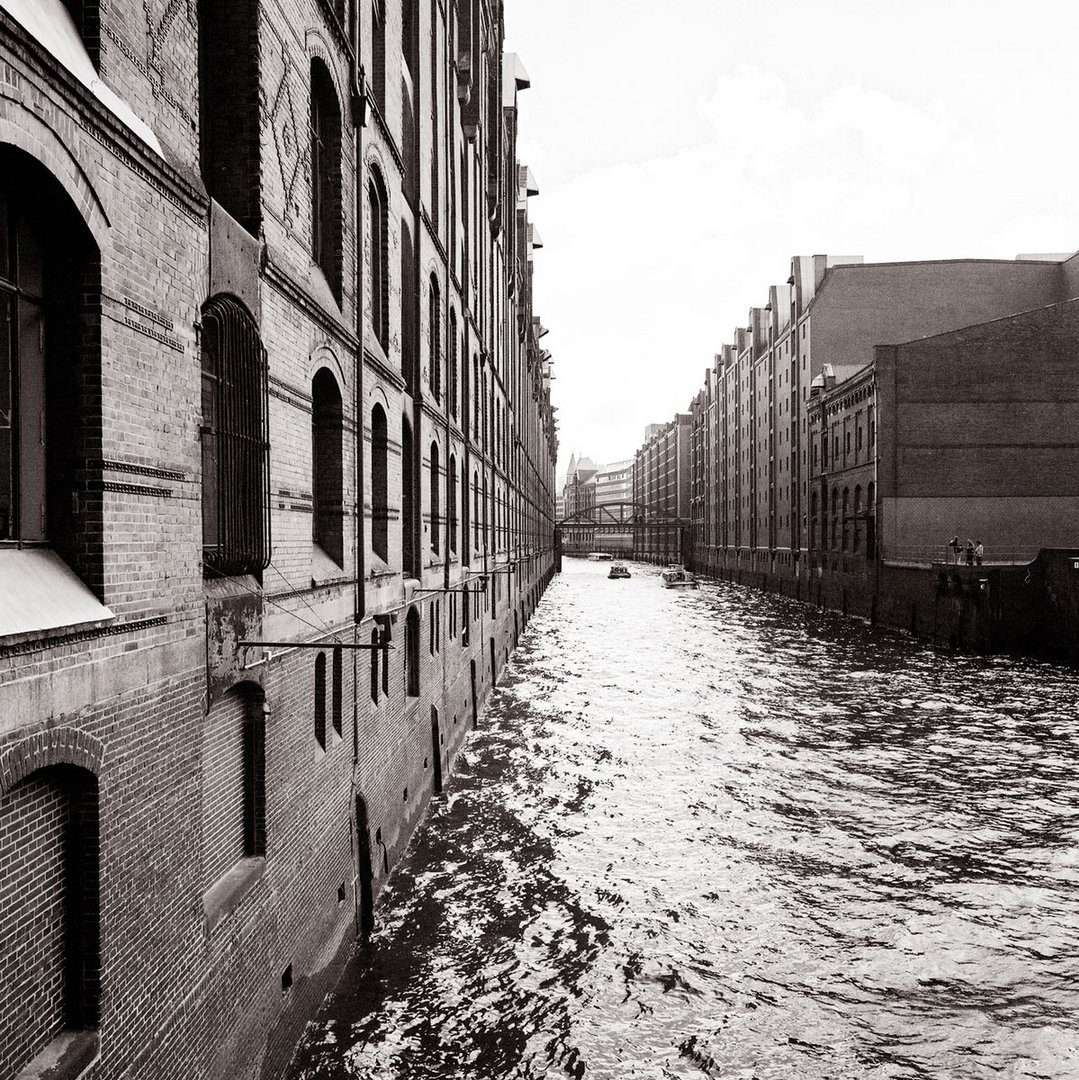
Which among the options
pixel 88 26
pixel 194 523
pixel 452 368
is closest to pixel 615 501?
pixel 452 368

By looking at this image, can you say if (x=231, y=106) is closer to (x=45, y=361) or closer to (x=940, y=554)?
(x=45, y=361)

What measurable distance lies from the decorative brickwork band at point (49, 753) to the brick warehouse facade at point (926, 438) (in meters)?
27.8

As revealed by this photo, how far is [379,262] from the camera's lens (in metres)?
11.0

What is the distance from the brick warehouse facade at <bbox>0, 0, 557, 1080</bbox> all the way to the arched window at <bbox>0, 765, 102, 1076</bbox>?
14mm

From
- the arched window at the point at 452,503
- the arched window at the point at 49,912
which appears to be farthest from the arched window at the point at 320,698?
the arched window at the point at 452,503

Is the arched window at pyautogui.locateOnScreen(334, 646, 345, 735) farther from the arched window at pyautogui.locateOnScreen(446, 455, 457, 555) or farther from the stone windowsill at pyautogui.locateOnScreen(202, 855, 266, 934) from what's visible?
the arched window at pyautogui.locateOnScreen(446, 455, 457, 555)

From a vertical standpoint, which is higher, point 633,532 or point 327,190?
A: point 327,190

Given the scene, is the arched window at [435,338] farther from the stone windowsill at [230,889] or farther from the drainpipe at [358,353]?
the stone windowsill at [230,889]

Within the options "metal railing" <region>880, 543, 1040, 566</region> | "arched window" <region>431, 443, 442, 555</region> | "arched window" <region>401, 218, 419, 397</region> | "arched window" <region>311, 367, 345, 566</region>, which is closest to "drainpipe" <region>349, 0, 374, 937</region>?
"arched window" <region>311, 367, 345, 566</region>

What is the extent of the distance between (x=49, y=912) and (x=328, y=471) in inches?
204

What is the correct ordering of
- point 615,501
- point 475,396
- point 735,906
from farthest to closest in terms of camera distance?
point 615,501 < point 475,396 < point 735,906

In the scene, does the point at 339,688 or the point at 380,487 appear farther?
the point at 380,487

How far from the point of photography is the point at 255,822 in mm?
6398

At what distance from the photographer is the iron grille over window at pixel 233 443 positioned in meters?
5.95
